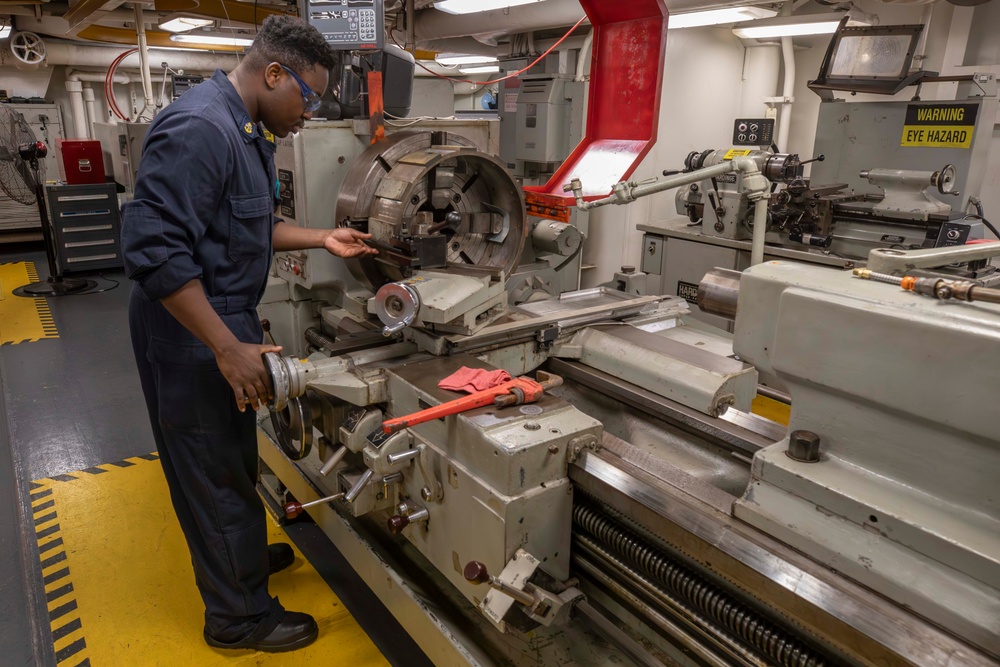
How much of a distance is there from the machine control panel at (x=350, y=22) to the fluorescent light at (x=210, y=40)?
4.19 metres

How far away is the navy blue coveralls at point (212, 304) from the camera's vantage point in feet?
3.85

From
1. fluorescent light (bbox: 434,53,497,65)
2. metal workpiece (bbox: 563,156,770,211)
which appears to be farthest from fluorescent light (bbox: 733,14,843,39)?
fluorescent light (bbox: 434,53,497,65)

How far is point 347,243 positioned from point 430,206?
24 cm

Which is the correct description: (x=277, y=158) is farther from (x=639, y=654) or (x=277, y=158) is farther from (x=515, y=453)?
(x=639, y=654)

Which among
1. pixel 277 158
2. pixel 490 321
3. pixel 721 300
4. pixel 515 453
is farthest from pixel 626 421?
pixel 277 158

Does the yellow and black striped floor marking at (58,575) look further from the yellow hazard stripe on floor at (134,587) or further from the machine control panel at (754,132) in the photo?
the machine control panel at (754,132)

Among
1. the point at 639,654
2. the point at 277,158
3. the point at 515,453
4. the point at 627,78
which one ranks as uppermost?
the point at 627,78

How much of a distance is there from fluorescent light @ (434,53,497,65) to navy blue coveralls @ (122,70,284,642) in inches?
181

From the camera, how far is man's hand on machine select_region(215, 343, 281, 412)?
1.25 meters

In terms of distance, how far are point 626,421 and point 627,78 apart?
3.07ft

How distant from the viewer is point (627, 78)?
6.17 feet

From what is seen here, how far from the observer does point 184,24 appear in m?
5.11

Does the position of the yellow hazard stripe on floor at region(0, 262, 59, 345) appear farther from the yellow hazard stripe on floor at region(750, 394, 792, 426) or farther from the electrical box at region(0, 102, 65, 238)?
the yellow hazard stripe on floor at region(750, 394, 792, 426)

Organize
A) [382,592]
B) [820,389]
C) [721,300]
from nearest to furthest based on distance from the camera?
1. [820,389]
2. [721,300]
3. [382,592]
